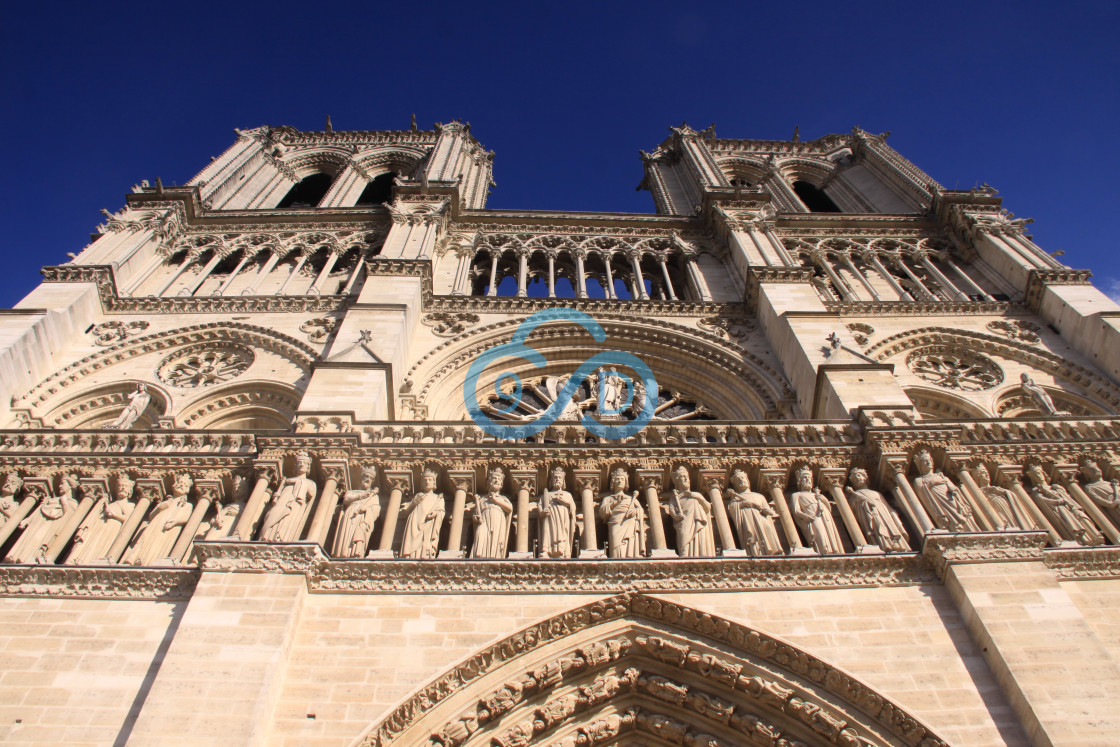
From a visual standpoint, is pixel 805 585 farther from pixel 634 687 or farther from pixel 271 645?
pixel 271 645

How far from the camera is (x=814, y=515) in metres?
8.37

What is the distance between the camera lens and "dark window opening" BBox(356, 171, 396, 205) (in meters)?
25.8

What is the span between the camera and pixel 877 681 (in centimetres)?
658

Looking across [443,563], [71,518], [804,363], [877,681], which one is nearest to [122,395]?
[71,518]

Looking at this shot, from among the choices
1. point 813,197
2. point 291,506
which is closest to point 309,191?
point 813,197

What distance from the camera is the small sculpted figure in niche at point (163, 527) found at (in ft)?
25.9

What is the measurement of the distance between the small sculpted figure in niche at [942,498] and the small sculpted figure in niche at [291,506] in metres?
5.86

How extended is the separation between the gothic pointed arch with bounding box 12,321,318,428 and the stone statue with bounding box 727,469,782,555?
267 inches

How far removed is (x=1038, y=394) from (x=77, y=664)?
1235 centimetres

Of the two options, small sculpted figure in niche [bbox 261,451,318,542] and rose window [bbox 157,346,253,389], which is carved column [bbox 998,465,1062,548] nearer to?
small sculpted figure in niche [bbox 261,451,318,542]

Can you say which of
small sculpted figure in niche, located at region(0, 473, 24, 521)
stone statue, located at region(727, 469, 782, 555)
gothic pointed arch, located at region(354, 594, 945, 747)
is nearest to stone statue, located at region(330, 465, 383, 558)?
gothic pointed arch, located at region(354, 594, 945, 747)

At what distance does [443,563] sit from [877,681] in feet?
11.6

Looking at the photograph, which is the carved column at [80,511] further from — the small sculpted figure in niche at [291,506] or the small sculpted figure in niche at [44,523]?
the small sculpted figure in niche at [291,506]

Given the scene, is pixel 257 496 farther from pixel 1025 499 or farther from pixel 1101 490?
pixel 1101 490
